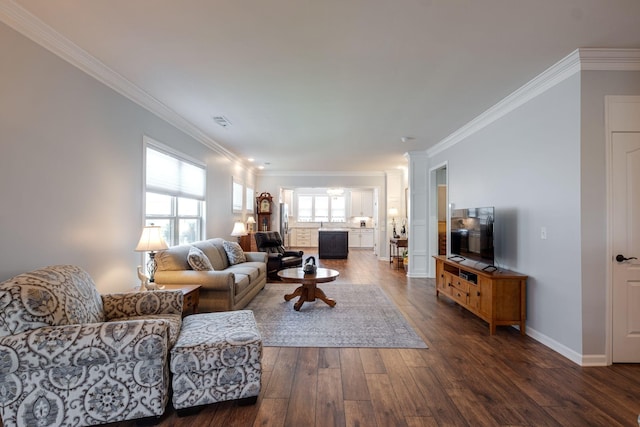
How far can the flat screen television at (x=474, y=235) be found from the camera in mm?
3523

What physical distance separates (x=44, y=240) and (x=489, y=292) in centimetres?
415

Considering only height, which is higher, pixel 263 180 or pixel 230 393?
pixel 263 180

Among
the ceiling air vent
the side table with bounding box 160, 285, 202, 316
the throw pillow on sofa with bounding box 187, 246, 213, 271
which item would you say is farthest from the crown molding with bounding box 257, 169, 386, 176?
the side table with bounding box 160, 285, 202, 316

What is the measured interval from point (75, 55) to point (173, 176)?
1935mm

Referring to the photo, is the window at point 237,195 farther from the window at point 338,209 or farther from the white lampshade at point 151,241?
the window at point 338,209

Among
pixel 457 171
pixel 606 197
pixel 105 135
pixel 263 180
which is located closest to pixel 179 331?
pixel 105 135

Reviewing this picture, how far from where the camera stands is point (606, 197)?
2.55 meters

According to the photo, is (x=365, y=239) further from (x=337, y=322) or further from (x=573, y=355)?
(x=573, y=355)

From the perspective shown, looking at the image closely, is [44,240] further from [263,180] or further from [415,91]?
[263,180]

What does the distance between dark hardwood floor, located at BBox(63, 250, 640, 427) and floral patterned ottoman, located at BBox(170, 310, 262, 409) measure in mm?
122

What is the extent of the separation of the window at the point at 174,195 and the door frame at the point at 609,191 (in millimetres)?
4491

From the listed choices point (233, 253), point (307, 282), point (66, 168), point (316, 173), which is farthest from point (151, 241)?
point (316, 173)

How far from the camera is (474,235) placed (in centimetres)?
387

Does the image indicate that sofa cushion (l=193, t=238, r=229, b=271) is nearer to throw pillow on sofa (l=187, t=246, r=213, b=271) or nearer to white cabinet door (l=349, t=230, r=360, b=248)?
throw pillow on sofa (l=187, t=246, r=213, b=271)
